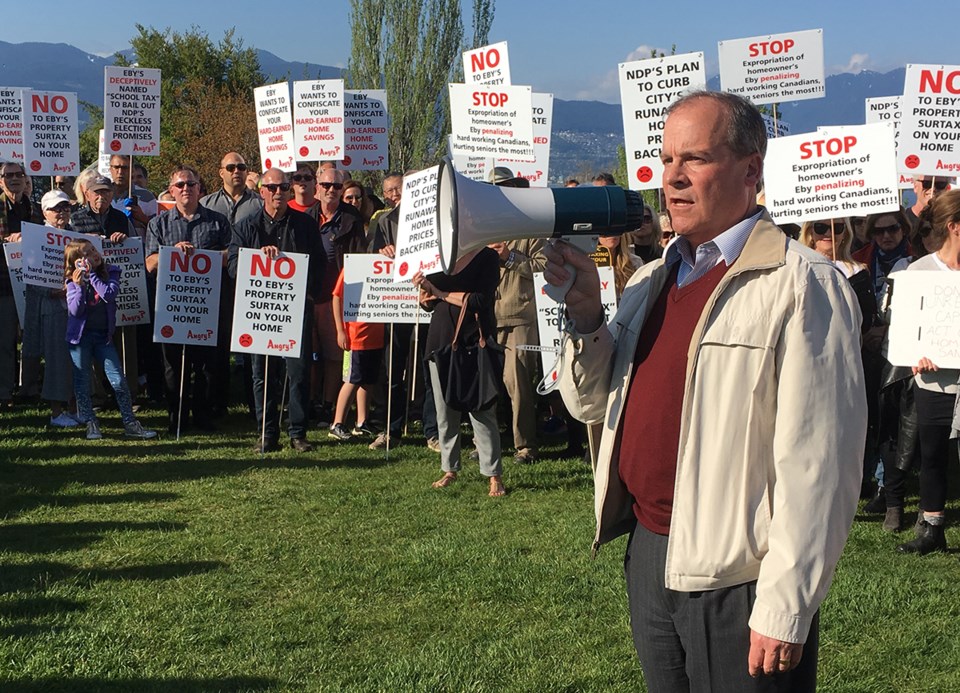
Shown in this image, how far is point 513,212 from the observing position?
2.85m

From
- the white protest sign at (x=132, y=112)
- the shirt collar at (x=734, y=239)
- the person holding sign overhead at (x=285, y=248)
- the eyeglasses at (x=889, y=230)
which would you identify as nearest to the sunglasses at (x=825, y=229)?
the eyeglasses at (x=889, y=230)

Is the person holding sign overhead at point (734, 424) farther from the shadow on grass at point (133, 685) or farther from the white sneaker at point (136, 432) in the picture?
the white sneaker at point (136, 432)

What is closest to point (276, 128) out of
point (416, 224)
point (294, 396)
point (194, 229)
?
point (194, 229)

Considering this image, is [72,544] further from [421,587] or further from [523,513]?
[523,513]

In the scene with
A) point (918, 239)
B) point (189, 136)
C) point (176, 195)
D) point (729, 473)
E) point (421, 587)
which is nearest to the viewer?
point (729, 473)

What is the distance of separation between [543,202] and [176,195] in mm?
8286

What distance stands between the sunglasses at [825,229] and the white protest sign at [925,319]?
152cm

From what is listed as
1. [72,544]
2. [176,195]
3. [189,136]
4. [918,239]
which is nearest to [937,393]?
[918,239]

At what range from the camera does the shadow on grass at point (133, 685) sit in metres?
4.83

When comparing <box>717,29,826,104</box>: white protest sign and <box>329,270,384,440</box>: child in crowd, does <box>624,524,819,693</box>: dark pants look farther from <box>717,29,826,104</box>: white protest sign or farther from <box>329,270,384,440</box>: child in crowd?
<box>717,29,826,104</box>: white protest sign

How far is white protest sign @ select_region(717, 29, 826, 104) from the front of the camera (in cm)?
1062

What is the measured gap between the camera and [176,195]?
414 inches

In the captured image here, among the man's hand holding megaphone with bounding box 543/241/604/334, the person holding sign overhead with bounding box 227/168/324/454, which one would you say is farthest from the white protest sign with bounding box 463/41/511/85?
the man's hand holding megaphone with bounding box 543/241/604/334

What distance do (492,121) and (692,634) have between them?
25.9 ft
